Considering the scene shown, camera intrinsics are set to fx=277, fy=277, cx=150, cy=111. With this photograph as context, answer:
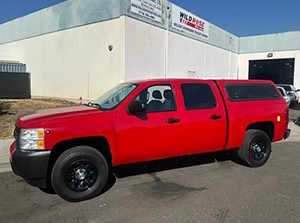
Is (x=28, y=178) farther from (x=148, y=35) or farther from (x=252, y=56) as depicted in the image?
(x=252, y=56)

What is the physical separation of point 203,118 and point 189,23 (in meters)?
17.7

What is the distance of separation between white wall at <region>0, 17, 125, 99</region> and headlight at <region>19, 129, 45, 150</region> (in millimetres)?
11852

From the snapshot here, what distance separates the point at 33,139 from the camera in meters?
3.96

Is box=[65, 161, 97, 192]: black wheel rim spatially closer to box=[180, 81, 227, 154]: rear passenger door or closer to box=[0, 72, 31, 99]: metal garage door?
box=[180, 81, 227, 154]: rear passenger door

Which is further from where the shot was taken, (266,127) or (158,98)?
(266,127)

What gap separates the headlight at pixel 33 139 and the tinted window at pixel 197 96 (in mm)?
2551

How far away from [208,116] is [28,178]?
328 cm

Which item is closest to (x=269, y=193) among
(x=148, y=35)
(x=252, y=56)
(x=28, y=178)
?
(x=28, y=178)

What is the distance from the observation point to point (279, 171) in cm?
569

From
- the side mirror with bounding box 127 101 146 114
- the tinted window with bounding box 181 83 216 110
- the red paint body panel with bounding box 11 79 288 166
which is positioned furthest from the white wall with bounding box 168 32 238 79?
the side mirror with bounding box 127 101 146 114

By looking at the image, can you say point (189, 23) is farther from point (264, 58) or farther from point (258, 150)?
point (258, 150)

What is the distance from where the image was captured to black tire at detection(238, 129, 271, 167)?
589 cm

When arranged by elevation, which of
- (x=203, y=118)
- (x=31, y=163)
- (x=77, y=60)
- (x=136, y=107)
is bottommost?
(x=31, y=163)

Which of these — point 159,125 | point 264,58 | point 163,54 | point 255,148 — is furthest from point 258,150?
point 264,58
